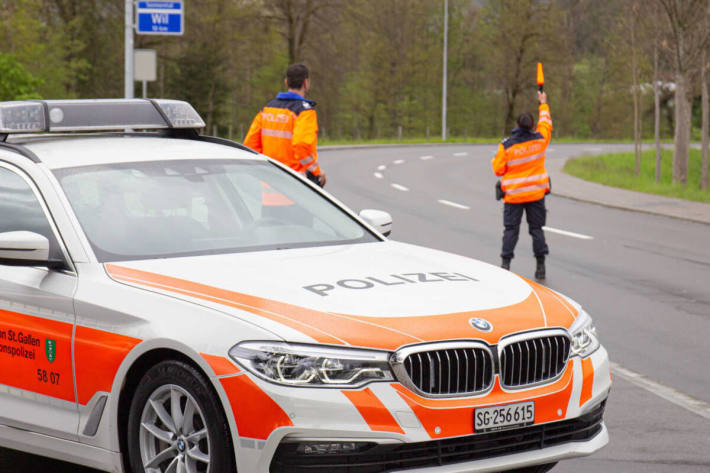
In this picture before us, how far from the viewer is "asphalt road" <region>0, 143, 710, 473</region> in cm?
589

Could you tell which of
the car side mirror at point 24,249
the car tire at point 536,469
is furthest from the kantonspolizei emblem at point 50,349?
the car tire at point 536,469

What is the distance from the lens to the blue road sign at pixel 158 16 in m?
20.7

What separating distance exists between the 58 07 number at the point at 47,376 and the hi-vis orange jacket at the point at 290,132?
199 inches

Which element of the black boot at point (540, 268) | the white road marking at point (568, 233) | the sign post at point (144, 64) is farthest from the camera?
the sign post at point (144, 64)

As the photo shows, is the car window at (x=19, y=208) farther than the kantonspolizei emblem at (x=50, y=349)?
Yes

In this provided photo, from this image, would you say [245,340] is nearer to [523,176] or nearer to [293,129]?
[293,129]

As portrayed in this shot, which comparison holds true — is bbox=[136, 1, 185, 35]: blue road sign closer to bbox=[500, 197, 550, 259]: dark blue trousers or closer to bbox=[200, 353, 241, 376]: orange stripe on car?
bbox=[500, 197, 550, 259]: dark blue trousers

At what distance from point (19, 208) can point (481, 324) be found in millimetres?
2250

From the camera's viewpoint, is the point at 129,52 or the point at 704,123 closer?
the point at 129,52

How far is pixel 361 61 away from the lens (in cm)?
8962

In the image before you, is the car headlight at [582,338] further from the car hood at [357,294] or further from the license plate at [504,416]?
the license plate at [504,416]

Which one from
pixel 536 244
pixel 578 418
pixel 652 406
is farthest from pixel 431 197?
pixel 578 418

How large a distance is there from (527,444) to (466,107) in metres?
92.2

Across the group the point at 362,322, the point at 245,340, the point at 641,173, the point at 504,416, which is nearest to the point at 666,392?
the point at 504,416
